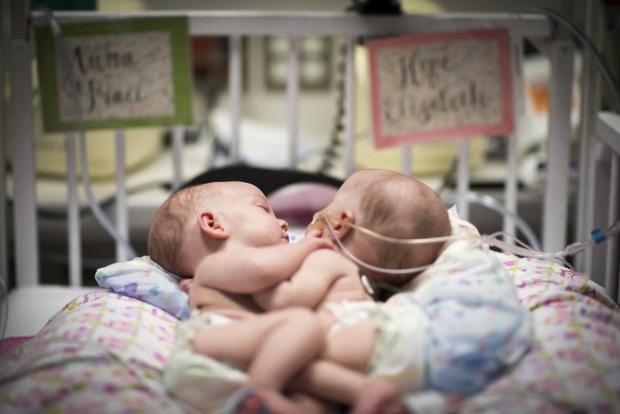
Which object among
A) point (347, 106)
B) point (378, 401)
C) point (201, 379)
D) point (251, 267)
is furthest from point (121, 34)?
point (378, 401)

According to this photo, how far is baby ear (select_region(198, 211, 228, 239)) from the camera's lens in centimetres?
94

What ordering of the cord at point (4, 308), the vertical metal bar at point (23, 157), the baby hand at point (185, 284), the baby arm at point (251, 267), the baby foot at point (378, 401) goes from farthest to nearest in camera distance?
the vertical metal bar at point (23, 157) → the cord at point (4, 308) → the baby hand at point (185, 284) → the baby arm at point (251, 267) → the baby foot at point (378, 401)

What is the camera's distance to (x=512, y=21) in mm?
1327

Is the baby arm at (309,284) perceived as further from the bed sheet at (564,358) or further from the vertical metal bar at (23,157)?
the vertical metal bar at (23,157)

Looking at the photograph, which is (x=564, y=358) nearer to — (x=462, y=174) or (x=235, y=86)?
(x=462, y=174)

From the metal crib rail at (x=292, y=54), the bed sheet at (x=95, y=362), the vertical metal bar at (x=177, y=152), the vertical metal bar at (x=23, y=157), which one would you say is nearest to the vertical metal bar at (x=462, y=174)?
the metal crib rail at (x=292, y=54)

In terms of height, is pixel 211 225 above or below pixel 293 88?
below

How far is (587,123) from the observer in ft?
4.51

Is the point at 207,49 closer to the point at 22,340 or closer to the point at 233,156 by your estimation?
the point at 233,156

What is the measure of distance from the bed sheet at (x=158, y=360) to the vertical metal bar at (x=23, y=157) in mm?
376

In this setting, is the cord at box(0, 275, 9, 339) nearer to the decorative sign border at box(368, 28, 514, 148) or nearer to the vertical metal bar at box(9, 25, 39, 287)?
the vertical metal bar at box(9, 25, 39, 287)

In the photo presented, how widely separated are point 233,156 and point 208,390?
2.24 feet

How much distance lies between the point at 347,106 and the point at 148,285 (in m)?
0.53

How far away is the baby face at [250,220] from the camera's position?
0.94 m
